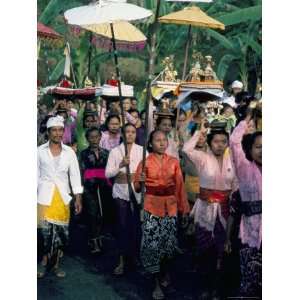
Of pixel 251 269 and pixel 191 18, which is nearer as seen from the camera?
pixel 191 18

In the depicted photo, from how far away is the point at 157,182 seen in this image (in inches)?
241

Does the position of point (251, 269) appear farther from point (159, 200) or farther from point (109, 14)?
point (109, 14)

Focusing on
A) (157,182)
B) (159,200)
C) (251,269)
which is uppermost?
(157,182)

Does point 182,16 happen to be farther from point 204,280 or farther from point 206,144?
point 204,280

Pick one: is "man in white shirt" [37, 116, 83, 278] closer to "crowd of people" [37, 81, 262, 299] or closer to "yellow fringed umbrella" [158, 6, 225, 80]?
"crowd of people" [37, 81, 262, 299]

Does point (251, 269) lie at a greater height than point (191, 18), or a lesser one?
lesser

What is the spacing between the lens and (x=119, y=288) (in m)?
6.17

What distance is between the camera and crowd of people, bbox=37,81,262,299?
6.12 m

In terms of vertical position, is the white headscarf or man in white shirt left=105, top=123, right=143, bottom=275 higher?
the white headscarf

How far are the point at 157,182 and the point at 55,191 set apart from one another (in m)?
0.86

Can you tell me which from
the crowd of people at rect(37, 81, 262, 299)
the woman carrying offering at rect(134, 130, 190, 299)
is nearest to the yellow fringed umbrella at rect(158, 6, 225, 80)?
the crowd of people at rect(37, 81, 262, 299)

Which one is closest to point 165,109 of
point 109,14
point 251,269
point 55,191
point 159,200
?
point 159,200

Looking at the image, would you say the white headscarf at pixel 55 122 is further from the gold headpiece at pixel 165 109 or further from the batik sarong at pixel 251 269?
the batik sarong at pixel 251 269
